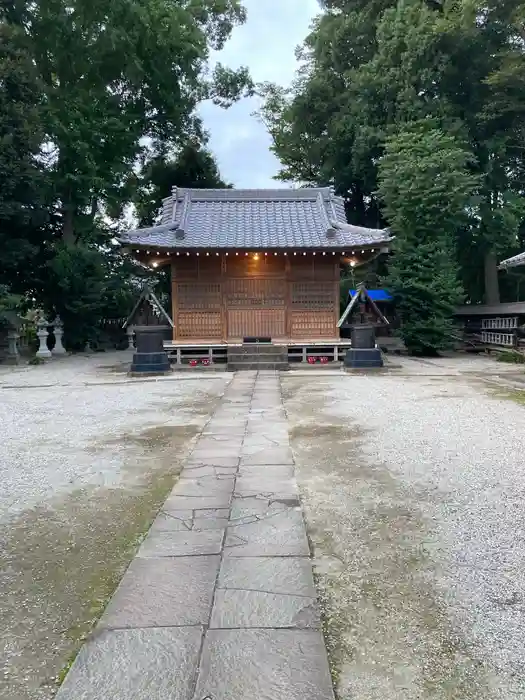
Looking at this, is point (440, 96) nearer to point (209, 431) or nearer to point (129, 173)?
point (129, 173)

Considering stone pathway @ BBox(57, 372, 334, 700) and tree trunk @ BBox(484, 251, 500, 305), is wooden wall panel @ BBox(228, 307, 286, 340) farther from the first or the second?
tree trunk @ BBox(484, 251, 500, 305)

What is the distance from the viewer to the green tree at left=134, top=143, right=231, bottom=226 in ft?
74.3

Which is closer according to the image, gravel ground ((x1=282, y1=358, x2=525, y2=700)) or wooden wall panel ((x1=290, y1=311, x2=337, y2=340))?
gravel ground ((x1=282, y1=358, x2=525, y2=700))

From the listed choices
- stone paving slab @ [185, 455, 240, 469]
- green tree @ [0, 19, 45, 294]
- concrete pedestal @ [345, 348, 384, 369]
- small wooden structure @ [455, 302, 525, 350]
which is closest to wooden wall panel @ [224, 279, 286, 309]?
concrete pedestal @ [345, 348, 384, 369]

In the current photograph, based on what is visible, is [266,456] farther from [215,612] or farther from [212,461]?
[215,612]

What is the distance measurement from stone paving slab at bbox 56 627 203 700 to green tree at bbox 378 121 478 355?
14.2 m

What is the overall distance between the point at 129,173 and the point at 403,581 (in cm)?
2099

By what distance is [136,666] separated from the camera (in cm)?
156

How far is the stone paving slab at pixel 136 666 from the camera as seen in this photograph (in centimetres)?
145

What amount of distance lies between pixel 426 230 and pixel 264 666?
15184 millimetres

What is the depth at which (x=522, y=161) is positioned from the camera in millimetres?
18359

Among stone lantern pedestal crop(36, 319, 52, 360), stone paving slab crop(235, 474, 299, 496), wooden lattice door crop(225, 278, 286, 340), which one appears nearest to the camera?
stone paving slab crop(235, 474, 299, 496)

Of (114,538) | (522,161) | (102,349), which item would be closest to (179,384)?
(114,538)

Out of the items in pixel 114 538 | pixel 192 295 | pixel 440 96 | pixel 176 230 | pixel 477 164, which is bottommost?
pixel 114 538
